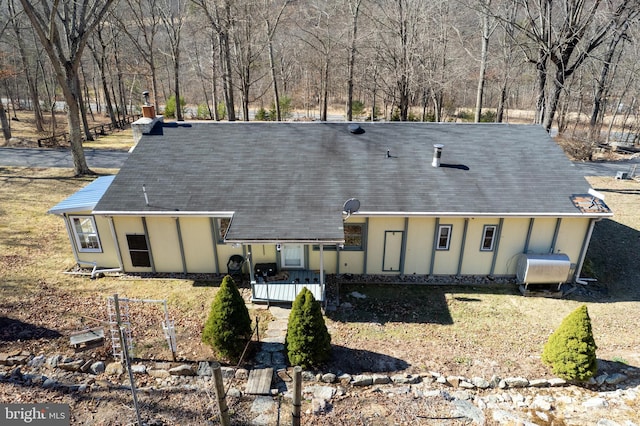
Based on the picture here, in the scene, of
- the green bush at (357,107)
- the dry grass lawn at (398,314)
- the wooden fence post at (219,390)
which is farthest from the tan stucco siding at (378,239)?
the green bush at (357,107)

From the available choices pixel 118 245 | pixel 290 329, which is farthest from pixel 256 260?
pixel 118 245

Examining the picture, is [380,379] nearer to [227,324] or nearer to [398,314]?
[398,314]

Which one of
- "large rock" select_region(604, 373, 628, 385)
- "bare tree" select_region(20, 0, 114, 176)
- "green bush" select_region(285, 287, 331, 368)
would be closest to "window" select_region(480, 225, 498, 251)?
"large rock" select_region(604, 373, 628, 385)

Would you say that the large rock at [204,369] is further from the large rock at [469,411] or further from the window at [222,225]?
the large rock at [469,411]

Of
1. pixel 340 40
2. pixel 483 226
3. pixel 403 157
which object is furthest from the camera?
pixel 340 40

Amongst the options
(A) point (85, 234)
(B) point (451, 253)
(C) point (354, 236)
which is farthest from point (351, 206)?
(A) point (85, 234)

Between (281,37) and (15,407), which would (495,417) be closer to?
(15,407)
